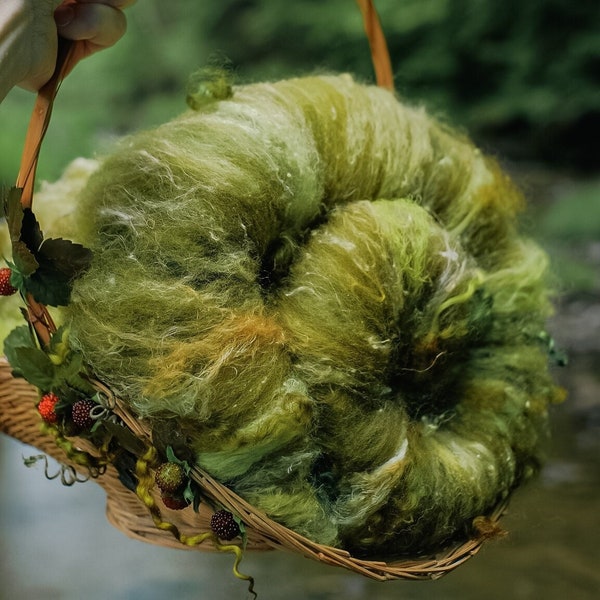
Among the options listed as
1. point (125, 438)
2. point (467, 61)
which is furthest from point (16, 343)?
point (467, 61)

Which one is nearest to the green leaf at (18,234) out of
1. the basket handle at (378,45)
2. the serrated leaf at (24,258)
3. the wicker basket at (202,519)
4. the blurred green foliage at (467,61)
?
the serrated leaf at (24,258)

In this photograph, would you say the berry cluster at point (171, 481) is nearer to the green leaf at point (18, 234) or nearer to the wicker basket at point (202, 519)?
the wicker basket at point (202, 519)

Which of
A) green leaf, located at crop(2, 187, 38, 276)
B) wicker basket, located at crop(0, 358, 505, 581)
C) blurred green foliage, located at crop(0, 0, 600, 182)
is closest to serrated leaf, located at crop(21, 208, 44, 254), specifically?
green leaf, located at crop(2, 187, 38, 276)

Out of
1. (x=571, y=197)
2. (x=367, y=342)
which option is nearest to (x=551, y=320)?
(x=571, y=197)

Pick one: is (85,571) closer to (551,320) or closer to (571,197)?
(551,320)

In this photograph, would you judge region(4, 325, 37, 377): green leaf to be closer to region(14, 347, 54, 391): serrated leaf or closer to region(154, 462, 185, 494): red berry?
region(14, 347, 54, 391): serrated leaf

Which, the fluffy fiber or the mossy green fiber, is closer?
the mossy green fiber
